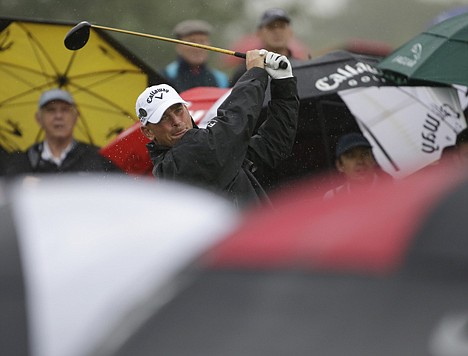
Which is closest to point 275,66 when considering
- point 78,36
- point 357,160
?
point 78,36

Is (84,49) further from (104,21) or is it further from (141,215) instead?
(104,21)

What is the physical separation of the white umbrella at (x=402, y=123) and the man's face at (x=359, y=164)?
0.06m

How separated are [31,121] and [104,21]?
12687 mm

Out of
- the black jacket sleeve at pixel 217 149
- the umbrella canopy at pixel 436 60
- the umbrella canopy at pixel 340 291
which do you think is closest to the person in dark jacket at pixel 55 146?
the umbrella canopy at pixel 436 60

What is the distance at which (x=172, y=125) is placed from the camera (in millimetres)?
5941

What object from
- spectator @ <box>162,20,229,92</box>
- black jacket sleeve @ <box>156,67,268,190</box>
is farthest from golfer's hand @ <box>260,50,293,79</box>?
spectator @ <box>162,20,229,92</box>

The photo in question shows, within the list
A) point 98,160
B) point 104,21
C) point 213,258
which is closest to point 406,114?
point 98,160

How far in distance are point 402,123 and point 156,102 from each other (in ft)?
7.14

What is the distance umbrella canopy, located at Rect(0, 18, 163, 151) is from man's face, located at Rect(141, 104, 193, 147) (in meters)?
2.70

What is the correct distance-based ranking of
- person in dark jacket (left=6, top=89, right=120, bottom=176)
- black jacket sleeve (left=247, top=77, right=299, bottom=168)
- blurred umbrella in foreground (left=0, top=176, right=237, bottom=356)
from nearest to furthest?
blurred umbrella in foreground (left=0, top=176, right=237, bottom=356), black jacket sleeve (left=247, top=77, right=299, bottom=168), person in dark jacket (left=6, top=89, right=120, bottom=176)

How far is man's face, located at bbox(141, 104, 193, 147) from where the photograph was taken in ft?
19.5

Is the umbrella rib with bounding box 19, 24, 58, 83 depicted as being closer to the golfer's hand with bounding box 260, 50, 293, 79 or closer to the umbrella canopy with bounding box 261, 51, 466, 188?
the umbrella canopy with bounding box 261, 51, 466, 188

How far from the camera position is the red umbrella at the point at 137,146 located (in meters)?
7.74

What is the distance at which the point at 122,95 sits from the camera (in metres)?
8.95
